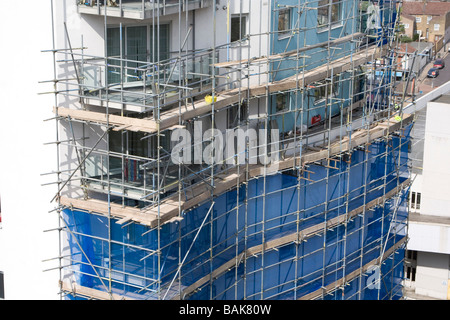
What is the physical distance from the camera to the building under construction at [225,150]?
578 inches

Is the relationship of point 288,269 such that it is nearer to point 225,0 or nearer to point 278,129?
point 278,129

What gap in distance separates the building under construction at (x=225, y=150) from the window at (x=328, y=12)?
6 cm

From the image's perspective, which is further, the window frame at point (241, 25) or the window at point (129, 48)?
the window frame at point (241, 25)

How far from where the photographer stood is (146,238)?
14805mm

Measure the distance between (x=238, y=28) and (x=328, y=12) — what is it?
12.6ft

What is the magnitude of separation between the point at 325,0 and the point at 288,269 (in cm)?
677

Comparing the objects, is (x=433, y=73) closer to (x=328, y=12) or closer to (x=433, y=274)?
(x=433, y=274)

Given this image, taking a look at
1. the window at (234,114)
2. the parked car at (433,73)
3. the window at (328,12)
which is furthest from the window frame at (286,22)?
the parked car at (433,73)

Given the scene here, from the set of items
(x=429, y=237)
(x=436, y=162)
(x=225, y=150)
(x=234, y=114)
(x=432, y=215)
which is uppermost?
(x=234, y=114)

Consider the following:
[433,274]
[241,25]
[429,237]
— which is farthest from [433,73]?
[241,25]

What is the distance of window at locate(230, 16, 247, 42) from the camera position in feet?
Result: 56.8

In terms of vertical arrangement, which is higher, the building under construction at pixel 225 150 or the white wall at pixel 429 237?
the building under construction at pixel 225 150

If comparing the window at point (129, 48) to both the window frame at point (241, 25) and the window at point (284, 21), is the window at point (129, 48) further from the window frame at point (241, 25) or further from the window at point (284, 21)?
the window at point (284, 21)

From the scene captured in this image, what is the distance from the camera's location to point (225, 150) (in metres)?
17.1
